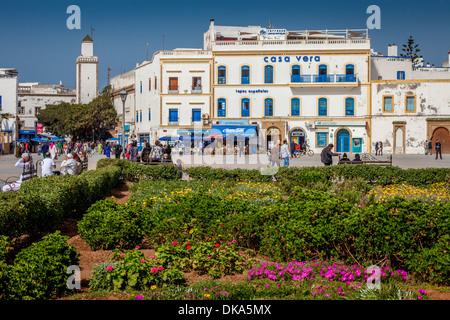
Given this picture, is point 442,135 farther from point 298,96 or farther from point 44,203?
point 44,203

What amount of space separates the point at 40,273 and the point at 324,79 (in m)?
43.4

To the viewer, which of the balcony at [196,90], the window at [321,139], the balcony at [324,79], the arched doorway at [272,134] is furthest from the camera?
the balcony at [196,90]

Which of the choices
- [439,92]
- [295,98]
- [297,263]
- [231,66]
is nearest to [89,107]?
[231,66]

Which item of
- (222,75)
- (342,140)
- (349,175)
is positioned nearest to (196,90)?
(222,75)

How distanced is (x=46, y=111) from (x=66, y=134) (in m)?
5.68

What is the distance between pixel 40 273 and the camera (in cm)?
588

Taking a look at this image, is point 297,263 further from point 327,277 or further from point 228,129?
point 228,129

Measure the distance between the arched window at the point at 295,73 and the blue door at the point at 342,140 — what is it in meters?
5.99

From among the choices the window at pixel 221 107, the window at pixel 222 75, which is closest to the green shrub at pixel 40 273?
the window at pixel 221 107

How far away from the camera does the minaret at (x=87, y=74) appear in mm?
74375

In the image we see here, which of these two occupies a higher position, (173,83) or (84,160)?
(173,83)

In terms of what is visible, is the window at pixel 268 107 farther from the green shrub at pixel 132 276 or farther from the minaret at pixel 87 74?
the green shrub at pixel 132 276

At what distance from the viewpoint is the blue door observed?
4731 cm

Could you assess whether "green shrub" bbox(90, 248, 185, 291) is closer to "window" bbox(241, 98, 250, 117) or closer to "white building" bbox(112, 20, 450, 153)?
"white building" bbox(112, 20, 450, 153)
